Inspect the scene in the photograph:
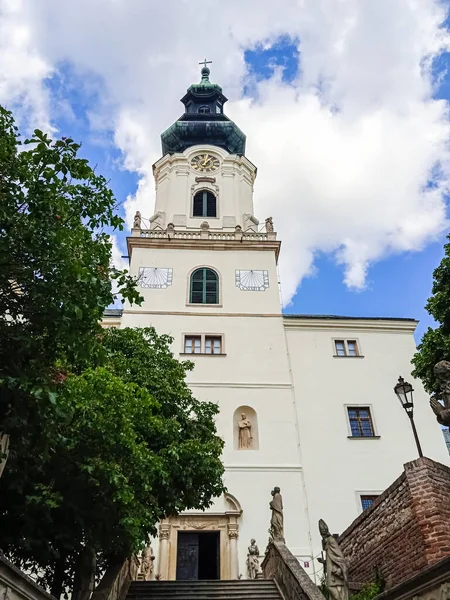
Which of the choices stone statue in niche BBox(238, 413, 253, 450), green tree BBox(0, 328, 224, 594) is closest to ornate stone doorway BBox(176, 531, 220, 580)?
stone statue in niche BBox(238, 413, 253, 450)

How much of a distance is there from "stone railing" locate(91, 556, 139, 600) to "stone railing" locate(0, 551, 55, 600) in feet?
12.9

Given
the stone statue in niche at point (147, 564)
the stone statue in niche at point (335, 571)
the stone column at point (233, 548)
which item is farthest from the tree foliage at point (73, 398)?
the stone column at point (233, 548)

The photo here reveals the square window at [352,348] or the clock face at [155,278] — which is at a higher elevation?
the clock face at [155,278]

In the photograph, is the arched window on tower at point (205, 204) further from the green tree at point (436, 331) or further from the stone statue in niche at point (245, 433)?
the green tree at point (436, 331)

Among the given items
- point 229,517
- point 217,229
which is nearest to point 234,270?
point 217,229

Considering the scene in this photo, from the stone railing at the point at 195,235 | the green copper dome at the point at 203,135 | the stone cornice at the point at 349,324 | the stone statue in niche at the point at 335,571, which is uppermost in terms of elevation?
the green copper dome at the point at 203,135

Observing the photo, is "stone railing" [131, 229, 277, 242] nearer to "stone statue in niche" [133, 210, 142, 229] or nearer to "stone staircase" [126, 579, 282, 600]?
"stone statue in niche" [133, 210, 142, 229]

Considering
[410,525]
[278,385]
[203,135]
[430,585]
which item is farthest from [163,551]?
[203,135]

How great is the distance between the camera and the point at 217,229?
2902 cm

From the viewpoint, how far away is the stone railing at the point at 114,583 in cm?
1025

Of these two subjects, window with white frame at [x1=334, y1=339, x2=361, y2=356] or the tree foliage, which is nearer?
the tree foliage

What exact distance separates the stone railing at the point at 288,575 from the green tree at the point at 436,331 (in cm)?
519

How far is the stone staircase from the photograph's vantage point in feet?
39.2

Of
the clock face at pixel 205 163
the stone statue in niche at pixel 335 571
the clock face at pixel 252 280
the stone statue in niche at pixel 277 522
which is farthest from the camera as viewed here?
the clock face at pixel 205 163
